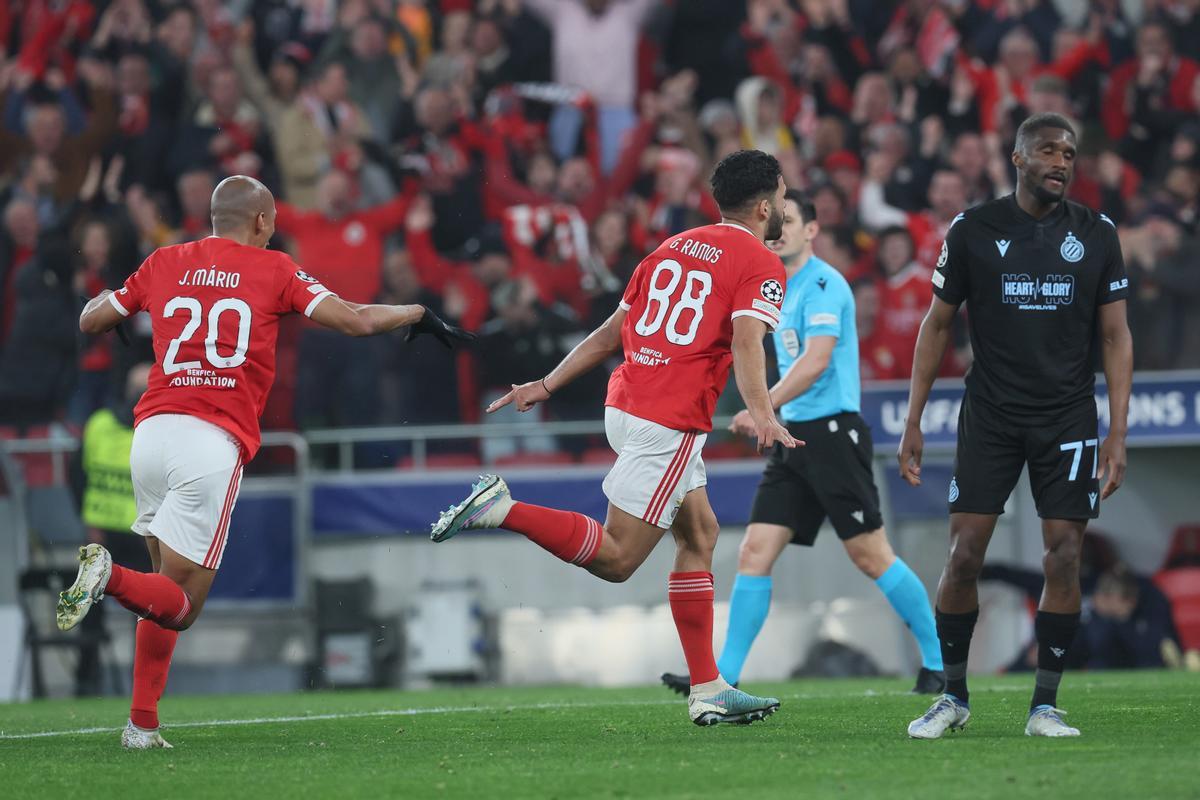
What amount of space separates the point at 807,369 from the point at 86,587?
3526mm

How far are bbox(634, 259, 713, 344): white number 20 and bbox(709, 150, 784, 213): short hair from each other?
346 mm

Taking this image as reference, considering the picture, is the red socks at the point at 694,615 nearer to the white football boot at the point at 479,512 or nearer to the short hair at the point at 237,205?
the white football boot at the point at 479,512

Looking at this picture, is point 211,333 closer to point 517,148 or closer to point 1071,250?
point 1071,250

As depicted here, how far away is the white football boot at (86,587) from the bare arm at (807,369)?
10.4ft

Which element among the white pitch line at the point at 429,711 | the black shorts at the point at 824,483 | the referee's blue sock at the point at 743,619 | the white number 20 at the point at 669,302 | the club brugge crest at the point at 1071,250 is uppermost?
the club brugge crest at the point at 1071,250

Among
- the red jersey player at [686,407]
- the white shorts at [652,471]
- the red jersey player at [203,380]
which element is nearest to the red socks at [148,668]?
the red jersey player at [203,380]

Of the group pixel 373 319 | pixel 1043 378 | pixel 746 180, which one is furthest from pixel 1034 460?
pixel 373 319

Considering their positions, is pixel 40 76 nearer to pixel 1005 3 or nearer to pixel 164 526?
pixel 1005 3

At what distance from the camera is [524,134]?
14.6 m

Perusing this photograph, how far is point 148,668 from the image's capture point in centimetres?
630

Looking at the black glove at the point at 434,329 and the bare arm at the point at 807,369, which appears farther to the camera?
the bare arm at the point at 807,369

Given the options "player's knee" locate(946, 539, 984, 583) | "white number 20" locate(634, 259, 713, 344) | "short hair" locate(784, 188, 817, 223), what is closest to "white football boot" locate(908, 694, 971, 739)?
"player's knee" locate(946, 539, 984, 583)

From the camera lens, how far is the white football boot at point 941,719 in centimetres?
597

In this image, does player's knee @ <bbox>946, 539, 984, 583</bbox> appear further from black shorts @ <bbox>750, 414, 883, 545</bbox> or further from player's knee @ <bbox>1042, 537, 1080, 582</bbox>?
black shorts @ <bbox>750, 414, 883, 545</bbox>
